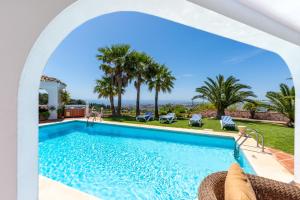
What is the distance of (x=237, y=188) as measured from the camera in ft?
5.42

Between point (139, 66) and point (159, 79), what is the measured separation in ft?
7.15

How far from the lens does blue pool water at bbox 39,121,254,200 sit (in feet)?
16.0

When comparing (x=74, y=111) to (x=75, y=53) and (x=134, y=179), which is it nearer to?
(x=75, y=53)

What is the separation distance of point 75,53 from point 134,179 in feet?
77.1

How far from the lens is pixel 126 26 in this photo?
75.2 feet

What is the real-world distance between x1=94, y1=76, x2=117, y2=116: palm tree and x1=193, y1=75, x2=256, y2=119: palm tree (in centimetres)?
805

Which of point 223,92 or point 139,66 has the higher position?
point 139,66

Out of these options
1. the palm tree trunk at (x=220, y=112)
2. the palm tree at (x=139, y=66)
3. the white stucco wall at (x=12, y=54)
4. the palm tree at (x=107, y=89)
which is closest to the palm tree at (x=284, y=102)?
the palm tree trunk at (x=220, y=112)

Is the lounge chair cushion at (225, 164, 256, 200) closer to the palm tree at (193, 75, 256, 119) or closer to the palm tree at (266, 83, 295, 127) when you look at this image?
the palm tree at (266, 83, 295, 127)

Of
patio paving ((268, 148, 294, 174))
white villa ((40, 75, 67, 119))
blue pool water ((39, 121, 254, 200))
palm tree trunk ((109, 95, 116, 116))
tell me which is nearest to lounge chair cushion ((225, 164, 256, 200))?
blue pool water ((39, 121, 254, 200))

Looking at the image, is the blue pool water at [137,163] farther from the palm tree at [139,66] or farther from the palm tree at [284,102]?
the palm tree at [139,66]

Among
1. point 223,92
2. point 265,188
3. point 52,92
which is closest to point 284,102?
point 223,92

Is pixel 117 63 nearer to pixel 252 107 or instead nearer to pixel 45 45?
pixel 252 107

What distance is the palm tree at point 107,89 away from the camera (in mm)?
19719
